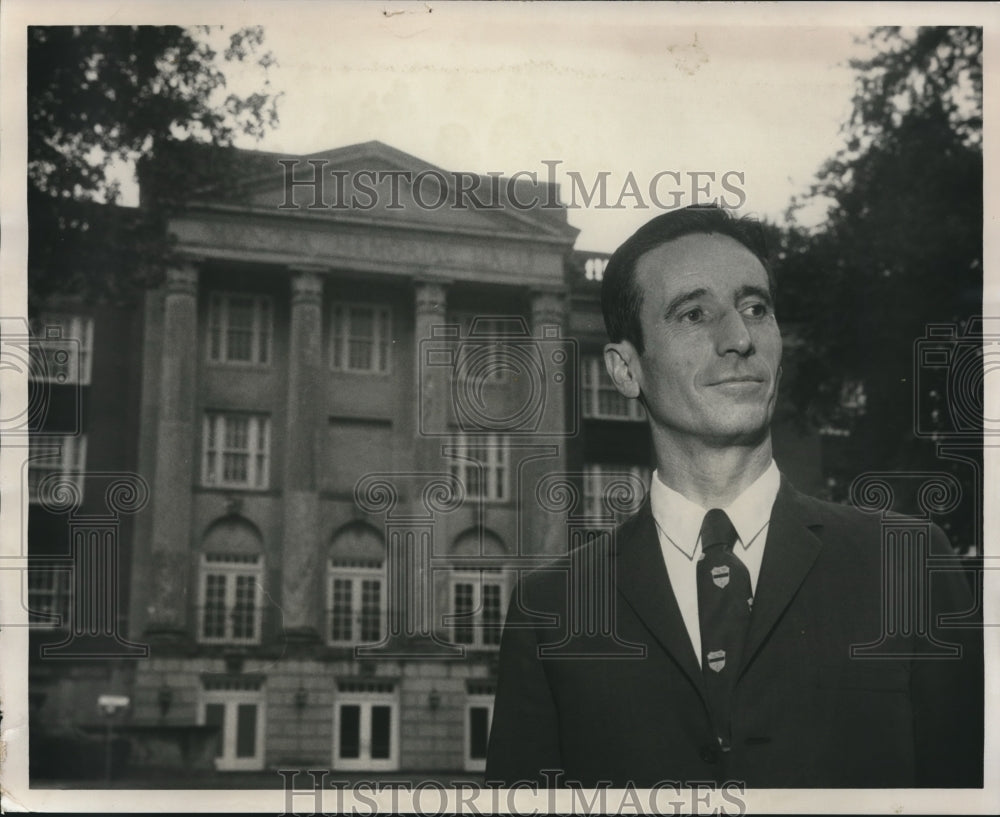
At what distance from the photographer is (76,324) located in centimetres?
608

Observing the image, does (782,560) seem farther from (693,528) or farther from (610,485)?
(610,485)

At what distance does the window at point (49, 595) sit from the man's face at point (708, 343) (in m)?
2.63

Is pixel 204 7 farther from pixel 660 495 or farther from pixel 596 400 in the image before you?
pixel 660 495

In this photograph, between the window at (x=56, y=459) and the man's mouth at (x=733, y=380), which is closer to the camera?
the man's mouth at (x=733, y=380)

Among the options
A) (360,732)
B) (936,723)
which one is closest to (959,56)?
(936,723)

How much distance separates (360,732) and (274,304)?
1903mm

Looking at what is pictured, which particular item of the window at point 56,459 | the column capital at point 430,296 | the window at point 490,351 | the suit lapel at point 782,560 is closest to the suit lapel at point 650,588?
the suit lapel at point 782,560

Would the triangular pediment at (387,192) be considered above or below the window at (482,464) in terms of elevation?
above

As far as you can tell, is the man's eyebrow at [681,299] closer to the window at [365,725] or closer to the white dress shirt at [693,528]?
the white dress shirt at [693,528]

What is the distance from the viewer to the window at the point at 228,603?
19.5ft

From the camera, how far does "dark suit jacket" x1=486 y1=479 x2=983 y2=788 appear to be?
5527mm

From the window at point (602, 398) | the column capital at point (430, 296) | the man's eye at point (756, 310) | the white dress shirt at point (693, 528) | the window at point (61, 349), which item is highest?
the column capital at point (430, 296)

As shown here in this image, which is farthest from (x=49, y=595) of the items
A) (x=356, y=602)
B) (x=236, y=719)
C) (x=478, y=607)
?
(x=478, y=607)

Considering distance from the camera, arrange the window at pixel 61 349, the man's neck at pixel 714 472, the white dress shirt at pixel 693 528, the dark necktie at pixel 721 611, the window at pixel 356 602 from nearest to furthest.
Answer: the dark necktie at pixel 721 611 < the white dress shirt at pixel 693 528 < the man's neck at pixel 714 472 < the window at pixel 356 602 < the window at pixel 61 349
